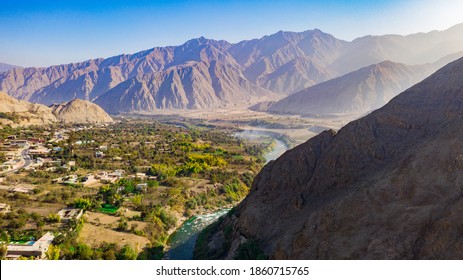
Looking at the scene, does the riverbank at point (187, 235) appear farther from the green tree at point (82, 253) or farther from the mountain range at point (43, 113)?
the mountain range at point (43, 113)

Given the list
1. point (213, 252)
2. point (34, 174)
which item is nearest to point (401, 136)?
point (213, 252)

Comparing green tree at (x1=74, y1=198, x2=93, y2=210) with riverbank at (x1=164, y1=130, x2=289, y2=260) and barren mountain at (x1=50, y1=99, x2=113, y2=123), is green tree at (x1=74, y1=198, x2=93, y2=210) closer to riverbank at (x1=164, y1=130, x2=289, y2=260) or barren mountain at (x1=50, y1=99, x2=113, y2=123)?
riverbank at (x1=164, y1=130, x2=289, y2=260)

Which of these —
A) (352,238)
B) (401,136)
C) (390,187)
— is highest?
Answer: (401,136)

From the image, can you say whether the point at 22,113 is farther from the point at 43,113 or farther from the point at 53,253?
the point at 53,253

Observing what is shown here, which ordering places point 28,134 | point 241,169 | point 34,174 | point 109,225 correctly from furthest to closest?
point 28,134, point 241,169, point 34,174, point 109,225

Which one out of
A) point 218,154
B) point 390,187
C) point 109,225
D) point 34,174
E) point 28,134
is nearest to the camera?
point 390,187

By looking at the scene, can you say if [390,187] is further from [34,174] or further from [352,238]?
[34,174]
